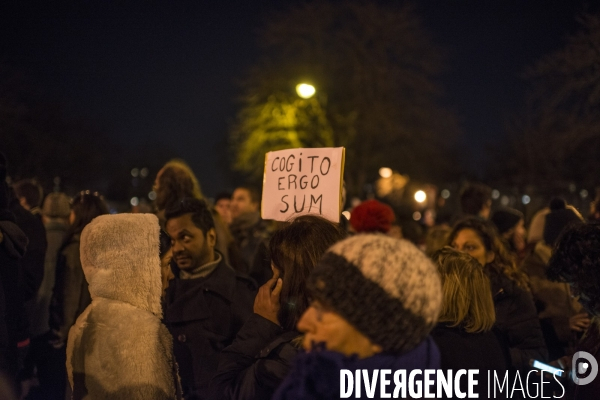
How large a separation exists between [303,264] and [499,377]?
1203 mm

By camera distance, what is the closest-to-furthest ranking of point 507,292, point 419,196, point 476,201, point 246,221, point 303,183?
point 507,292 → point 303,183 → point 476,201 → point 246,221 → point 419,196

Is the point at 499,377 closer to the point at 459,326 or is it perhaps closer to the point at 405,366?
the point at 459,326

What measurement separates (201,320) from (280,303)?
4.60 ft

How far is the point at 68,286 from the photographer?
592cm

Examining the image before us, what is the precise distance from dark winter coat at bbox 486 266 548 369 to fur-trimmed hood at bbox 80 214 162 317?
2.38 metres

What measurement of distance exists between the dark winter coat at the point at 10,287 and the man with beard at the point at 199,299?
0.99m

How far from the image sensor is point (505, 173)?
Result: 58.8m

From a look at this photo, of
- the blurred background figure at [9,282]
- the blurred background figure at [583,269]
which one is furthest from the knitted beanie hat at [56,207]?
the blurred background figure at [583,269]

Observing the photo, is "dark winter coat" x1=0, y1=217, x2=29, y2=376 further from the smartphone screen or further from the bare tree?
the bare tree

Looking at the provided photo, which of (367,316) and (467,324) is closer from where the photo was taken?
(367,316)

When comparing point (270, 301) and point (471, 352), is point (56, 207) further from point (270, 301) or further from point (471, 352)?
point (471, 352)

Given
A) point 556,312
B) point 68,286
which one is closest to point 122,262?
point 68,286

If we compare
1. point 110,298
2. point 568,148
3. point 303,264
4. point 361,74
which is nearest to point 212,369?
point 110,298

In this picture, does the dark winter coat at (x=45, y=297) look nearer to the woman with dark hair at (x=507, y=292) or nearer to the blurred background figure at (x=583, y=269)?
the woman with dark hair at (x=507, y=292)
